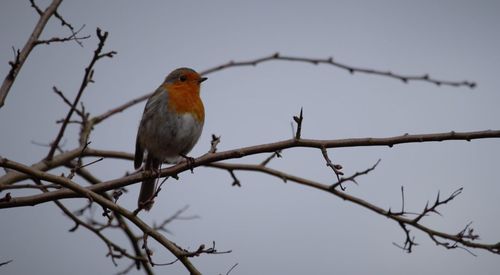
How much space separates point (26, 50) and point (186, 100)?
181 centimetres

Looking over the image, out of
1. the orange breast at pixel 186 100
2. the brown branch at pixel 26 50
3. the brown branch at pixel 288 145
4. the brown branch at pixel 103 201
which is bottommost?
the brown branch at pixel 103 201

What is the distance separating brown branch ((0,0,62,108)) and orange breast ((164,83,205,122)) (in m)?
1.47

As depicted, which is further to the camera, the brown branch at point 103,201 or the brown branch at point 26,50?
the brown branch at point 26,50

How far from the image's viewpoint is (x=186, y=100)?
5.16m

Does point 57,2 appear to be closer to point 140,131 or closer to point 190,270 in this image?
point 140,131

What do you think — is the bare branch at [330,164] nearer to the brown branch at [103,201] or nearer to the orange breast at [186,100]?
the brown branch at [103,201]

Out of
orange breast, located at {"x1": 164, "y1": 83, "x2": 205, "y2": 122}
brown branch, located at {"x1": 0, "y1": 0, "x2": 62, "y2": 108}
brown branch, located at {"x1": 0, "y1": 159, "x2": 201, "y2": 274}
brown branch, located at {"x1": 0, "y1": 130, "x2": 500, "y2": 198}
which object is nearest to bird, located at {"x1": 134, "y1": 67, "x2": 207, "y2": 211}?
orange breast, located at {"x1": 164, "y1": 83, "x2": 205, "y2": 122}

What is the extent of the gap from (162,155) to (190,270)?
2.60 metres

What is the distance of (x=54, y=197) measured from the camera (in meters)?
3.05

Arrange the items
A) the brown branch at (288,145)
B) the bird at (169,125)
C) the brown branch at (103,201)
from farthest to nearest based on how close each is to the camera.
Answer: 1. the bird at (169,125)
2. the brown branch at (288,145)
3. the brown branch at (103,201)

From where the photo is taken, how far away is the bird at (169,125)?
5051 mm

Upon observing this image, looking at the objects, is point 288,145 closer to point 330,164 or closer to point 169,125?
point 330,164

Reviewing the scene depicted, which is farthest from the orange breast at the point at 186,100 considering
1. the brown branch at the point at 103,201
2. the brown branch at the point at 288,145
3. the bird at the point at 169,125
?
the brown branch at the point at 103,201

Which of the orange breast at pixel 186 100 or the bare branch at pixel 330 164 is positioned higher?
the orange breast at pixel 186 100
